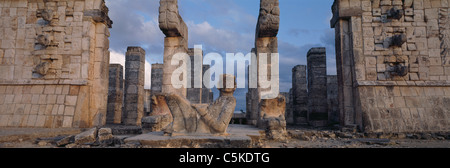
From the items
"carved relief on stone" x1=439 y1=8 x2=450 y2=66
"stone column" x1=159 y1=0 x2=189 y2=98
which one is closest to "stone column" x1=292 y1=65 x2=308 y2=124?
"carved relief on stone" x1=439 y1=8 x2=450 y2=66

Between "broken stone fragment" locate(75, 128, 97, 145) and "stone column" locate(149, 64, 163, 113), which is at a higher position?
"stone column" locate(149, 64, 163, 113)

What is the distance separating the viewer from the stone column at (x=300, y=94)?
30.3 feet

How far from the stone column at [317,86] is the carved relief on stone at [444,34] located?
3.29 meters

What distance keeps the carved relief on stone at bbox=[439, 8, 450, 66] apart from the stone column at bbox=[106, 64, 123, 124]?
12.4 meters

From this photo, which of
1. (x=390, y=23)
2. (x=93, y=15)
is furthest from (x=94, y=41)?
(x=390, y=23)

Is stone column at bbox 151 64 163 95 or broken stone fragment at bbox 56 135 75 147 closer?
broken stone fragment at bbox 56 135 75 147

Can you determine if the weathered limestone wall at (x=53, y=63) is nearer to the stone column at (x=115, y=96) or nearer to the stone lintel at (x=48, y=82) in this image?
the stone lintel at (x=48, y=82)

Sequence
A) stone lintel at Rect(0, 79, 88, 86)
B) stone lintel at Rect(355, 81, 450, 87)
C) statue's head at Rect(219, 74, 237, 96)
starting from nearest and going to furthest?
statue's head at Rect(219, 74, 237, 96), stone lintel at Rect(355, 81, 450, 87), stone lintel at Rect(0, 79, 88, 86)

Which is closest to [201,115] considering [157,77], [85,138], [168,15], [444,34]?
[85,138]

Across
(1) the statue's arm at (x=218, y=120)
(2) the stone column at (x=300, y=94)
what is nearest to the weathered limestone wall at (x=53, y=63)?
(1) the statue's arm at (x=218, y=120)

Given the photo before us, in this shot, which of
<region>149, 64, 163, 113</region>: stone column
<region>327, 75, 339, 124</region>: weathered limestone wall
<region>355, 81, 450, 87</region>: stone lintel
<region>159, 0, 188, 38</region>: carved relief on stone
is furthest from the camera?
<region>149, 64, 163, 113</region>: stone column

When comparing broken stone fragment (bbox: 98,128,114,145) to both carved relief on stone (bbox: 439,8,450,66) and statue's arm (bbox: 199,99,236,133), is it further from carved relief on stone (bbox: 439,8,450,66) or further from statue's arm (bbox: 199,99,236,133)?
carved relief on stone (bbox: 439,8,450,66)

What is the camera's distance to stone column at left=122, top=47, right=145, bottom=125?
11.0 m

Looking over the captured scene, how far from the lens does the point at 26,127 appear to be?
6.78m
